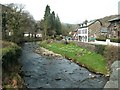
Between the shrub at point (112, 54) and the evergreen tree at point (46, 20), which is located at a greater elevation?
the evergreen tree at point (46, 20)

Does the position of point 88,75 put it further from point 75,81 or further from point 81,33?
point 81,33

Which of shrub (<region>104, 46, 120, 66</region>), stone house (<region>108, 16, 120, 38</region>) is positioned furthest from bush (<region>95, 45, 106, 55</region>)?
stone house (<region>108, 16, 120, 38</region>)

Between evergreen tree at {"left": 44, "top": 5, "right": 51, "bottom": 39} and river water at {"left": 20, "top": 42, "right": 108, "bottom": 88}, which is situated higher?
evergreen tree at {"left": 44, "top": 5, "right": 51, "bottom": 39}

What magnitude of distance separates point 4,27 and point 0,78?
49.8 metres

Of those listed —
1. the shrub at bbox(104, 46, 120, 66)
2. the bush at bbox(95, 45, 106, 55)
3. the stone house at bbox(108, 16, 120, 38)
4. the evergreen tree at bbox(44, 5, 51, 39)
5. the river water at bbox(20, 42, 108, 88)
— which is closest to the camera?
the river water at bbox(20, 42, 108, 88)

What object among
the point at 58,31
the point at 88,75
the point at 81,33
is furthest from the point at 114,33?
the point at 58,31

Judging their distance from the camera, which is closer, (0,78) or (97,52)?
(0,78)

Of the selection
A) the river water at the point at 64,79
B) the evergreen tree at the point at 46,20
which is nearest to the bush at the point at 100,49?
the river water at the point at 64,79

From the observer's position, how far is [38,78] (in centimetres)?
2764

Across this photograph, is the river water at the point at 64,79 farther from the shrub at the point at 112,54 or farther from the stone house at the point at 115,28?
the stone house at the point at 115,28

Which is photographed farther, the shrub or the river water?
the shrub

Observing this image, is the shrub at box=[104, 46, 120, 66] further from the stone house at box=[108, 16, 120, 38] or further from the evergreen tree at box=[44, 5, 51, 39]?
the evergreen tree at box=[44, 5, 51, 39]

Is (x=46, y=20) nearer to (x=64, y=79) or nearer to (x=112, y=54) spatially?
(x=112, y=54)

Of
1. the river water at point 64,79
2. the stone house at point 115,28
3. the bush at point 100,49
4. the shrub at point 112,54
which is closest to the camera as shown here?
the river water at point 64,79
